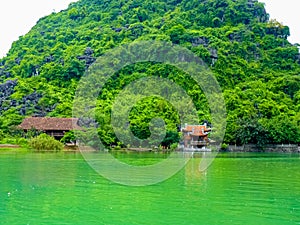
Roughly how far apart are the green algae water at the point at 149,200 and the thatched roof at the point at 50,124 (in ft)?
95.6

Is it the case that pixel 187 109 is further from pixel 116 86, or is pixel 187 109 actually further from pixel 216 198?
pixel 216 198

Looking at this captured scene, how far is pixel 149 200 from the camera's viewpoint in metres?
13.4

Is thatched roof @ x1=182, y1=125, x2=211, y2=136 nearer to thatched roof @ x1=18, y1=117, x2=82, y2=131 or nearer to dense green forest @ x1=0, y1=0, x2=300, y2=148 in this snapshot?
dense green forest @ x1=0, y1=0, x2=300, y2=148

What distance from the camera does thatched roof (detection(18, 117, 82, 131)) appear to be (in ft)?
159

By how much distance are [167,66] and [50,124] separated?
24734 millimetres

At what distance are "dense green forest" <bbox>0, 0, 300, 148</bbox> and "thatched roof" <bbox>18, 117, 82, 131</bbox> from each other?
1.77 m

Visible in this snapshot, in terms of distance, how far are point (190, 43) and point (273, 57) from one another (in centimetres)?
1522

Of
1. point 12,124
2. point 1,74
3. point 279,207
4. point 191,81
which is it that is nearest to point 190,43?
point 191,81

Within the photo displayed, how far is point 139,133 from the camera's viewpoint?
47344 millimetres

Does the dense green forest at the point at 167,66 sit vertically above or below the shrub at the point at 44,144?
above

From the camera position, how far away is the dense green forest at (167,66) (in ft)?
169

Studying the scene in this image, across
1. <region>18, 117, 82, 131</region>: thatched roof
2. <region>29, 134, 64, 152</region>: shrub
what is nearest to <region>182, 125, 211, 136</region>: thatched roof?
<region>18, 117, 82, 131</region>: thatched roof

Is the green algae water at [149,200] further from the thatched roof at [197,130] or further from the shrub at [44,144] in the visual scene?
the thatched roof at [197,130]

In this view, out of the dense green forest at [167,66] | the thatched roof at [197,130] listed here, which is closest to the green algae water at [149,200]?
the thatched roof at [197,130]
